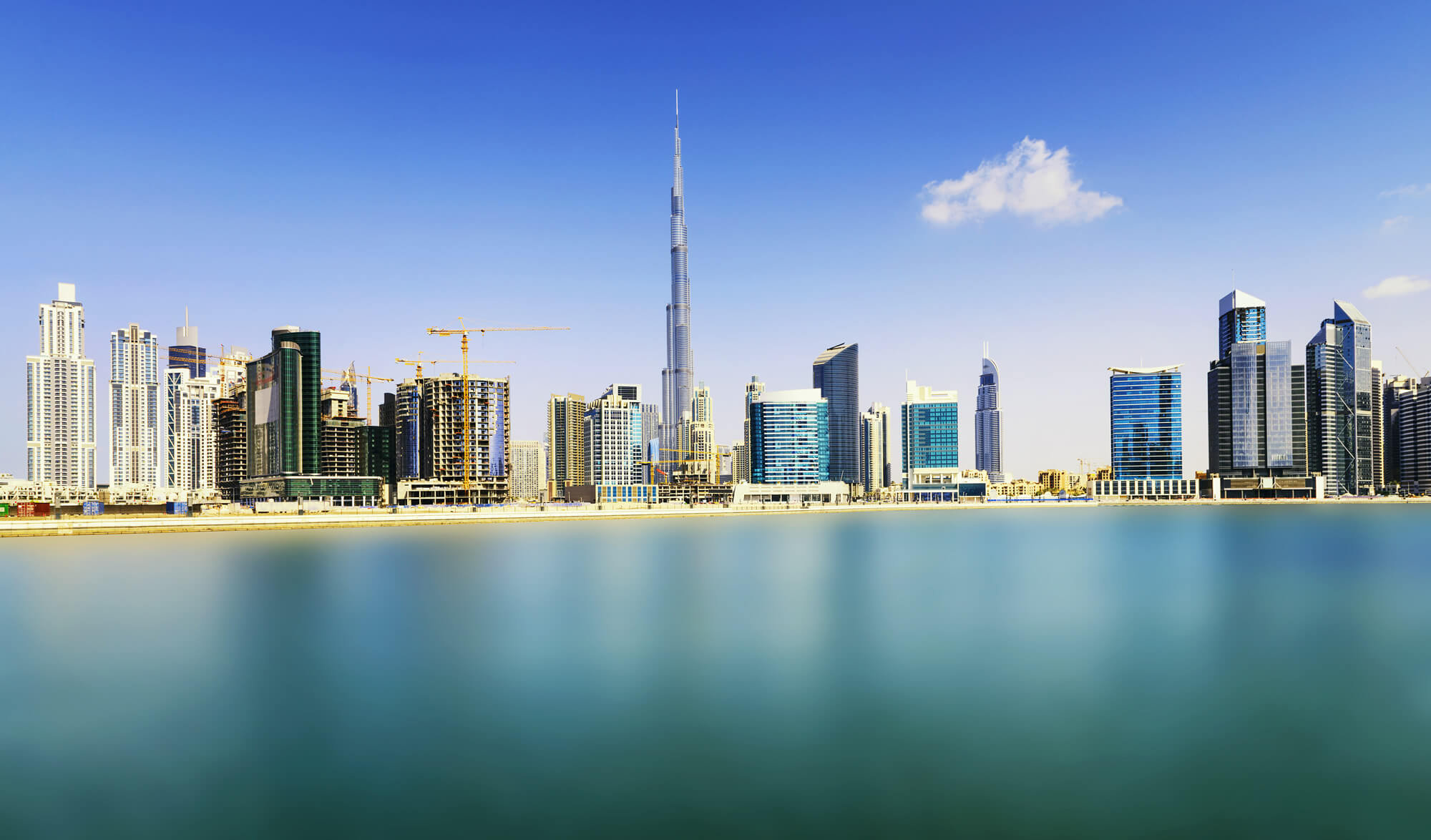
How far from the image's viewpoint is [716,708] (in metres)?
24.6

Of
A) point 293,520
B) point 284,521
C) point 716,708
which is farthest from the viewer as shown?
point 284,521

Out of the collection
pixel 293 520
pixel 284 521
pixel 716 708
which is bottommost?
pixel 284 521

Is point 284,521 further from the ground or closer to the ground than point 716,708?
closer to the ground

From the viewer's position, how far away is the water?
56.3 feet

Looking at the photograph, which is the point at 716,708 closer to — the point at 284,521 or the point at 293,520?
the point at 293,520

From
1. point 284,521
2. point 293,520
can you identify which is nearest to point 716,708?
point 293,520

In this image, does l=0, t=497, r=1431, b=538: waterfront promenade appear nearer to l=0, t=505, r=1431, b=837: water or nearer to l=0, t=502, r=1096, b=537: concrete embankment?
l=0, t=502, r=1096, b=537: concrete embankment

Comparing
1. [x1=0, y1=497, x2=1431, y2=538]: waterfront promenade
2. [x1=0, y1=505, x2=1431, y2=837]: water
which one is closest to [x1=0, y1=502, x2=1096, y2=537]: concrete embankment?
[x1=0, y1=497, x2=1431, y2=538]: waterfront promenade

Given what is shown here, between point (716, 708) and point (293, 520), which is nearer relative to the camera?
point (716, 708)

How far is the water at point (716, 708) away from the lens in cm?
1716

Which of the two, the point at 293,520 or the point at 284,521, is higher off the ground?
the point at 293,520

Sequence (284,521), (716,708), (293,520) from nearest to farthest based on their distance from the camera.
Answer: (716,708) → (293,520) → (284,521)

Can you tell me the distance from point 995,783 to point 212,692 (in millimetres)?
24047

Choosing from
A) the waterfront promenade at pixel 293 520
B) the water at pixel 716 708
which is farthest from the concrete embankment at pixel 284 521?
the water at pixel 716 708
